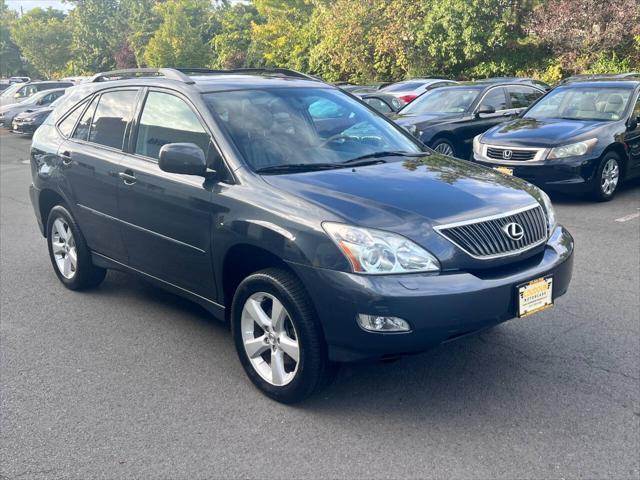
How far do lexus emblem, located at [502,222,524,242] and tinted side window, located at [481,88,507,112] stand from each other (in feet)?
28.2

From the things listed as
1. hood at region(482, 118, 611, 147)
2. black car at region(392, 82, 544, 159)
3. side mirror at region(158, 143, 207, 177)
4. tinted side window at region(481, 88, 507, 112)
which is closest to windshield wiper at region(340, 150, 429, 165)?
side mirror at region(158, 143, 207, 177)

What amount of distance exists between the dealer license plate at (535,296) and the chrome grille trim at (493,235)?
0.19 meters

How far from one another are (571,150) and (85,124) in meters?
6.00

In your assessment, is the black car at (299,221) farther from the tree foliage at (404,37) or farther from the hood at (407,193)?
the tree foliage at (404,37)

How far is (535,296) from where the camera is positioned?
150 inches

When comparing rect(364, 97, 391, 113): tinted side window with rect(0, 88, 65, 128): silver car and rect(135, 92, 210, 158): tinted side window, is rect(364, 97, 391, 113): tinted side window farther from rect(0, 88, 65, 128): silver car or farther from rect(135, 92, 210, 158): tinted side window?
rect(0, 88, 65, 128): silver car

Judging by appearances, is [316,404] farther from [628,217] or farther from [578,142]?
[578,142]

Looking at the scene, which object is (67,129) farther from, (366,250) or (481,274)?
(481,274)

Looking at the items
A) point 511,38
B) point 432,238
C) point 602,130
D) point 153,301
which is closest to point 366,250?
point 432,238

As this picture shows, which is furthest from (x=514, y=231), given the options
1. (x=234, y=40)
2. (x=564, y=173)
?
(x=234, y=40)

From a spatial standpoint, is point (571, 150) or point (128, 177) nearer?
point (128, 177)

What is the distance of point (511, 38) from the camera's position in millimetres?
26469

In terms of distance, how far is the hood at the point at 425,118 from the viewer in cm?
1147

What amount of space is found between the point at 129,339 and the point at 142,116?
1.56 metres
